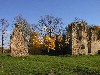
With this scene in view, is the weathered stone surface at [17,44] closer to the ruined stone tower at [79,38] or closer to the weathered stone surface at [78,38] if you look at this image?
the weathered stone surface at [78,38]

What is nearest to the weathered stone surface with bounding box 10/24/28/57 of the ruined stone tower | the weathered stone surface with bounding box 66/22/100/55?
the weathered stone surface with bounding box 66/22/100/55

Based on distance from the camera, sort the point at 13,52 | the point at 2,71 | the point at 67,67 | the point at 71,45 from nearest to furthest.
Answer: the point at 2,71
the point at 67,67
the point at 13,52
the point at 71,45

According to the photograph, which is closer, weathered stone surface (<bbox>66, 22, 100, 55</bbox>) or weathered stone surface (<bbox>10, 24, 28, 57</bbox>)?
weathered stone surface (<bbox>10, 24, 28, 57</bbox>)

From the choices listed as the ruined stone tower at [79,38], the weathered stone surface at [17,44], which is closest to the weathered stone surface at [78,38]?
the ruined stone tower at [79,38]

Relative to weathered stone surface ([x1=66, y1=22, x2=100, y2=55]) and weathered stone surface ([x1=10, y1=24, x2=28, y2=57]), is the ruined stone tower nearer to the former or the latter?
weathered stone surface ([x1=66, y1=22, x2=100, y2=55])

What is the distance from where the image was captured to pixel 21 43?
39.2 meters

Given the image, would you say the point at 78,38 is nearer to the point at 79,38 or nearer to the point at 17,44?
the point at 79,38

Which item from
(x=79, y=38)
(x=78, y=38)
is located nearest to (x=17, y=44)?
(x=78, y=38)

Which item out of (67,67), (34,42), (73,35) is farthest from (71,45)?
(34,42)

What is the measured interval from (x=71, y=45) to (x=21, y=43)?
396 inches

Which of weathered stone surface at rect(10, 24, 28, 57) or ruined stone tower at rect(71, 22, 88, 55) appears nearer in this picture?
weathered stone surface at rect(10, 24, 28, 57)

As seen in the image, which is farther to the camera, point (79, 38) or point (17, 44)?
point (79, 38)

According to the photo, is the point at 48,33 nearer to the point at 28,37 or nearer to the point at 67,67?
the point at 28,37

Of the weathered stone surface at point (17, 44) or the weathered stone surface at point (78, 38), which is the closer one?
the weathered stone surface at point (17, 44)
